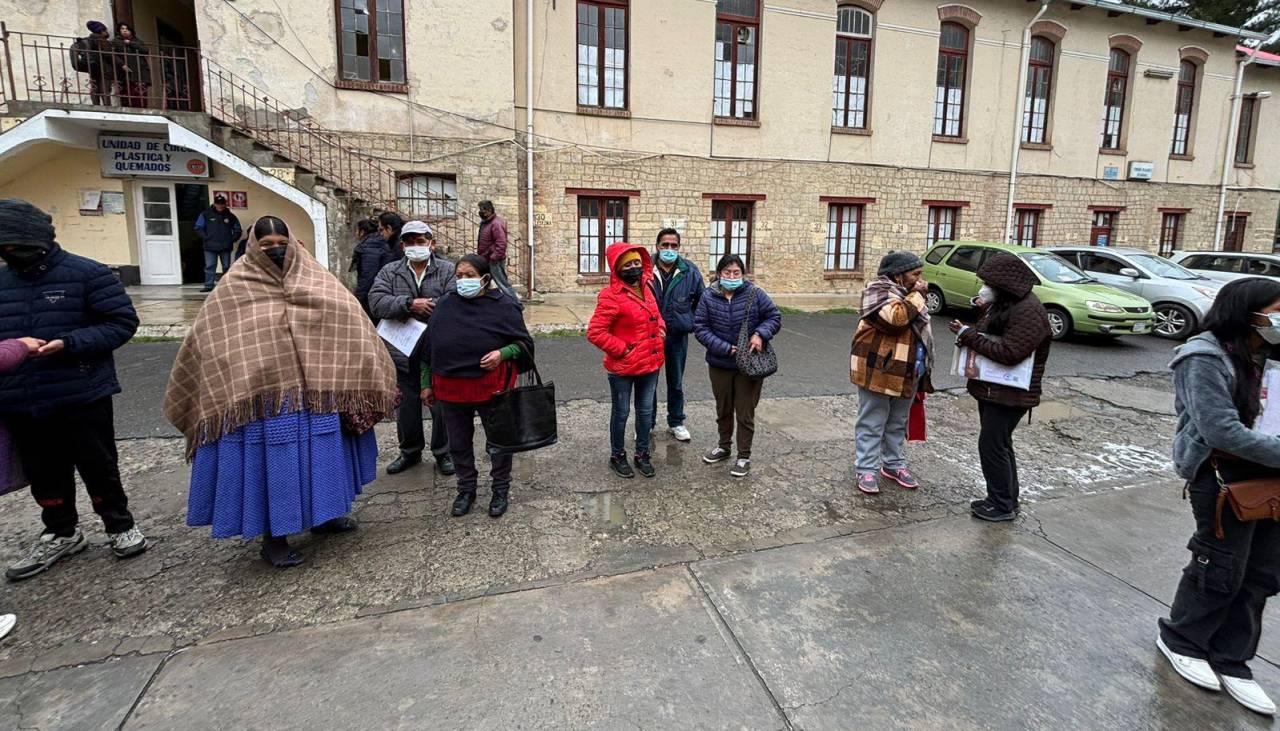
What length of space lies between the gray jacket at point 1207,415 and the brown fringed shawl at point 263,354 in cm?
388

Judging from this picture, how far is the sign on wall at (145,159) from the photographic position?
1176 cm

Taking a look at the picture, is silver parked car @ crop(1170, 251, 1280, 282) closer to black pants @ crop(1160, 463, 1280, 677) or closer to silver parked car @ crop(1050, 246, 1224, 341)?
silver parked car @ crop(1050, 246, 1224, 341)

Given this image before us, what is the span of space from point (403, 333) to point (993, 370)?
3.97 meters

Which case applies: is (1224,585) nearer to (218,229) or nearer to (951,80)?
(218,229)

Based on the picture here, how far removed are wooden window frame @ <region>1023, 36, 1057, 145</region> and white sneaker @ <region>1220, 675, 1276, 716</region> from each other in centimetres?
1825

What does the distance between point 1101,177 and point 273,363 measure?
72.8 feet

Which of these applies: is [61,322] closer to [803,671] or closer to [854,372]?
[803,671]

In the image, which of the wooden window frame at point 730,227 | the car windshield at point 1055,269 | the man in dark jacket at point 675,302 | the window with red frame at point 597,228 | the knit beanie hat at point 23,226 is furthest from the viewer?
the wooden window frame at point 730,227

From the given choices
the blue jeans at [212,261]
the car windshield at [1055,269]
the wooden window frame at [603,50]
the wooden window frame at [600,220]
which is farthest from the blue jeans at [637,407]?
the blue jeans at [212,261]

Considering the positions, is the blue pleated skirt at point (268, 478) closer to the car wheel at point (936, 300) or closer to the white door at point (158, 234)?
the car wheel at point (936, 300)

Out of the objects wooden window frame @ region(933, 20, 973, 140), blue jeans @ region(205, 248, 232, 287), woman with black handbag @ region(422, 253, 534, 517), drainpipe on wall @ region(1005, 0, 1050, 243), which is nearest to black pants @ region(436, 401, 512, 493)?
woman with black handbag @ region(422, 253, 534, 517)

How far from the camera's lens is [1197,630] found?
2.71m

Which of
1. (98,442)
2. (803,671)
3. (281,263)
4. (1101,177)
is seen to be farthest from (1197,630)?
(1101,177)

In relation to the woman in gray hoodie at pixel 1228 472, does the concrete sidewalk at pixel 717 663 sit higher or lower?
lower
